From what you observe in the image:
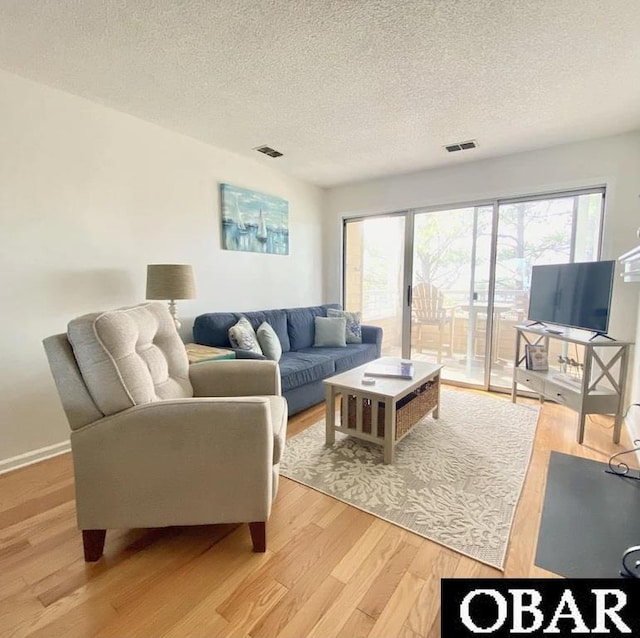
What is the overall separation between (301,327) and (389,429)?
1.81 m

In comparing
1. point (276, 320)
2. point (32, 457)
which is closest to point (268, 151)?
point (276, 320)

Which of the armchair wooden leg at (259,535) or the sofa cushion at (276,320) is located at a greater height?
the sofa cushion at (276,320)

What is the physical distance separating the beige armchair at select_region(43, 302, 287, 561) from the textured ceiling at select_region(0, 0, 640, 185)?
4.85ft

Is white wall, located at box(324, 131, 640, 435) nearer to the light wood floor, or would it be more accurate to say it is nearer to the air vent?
the air vent

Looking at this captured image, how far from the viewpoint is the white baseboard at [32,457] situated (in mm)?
2133

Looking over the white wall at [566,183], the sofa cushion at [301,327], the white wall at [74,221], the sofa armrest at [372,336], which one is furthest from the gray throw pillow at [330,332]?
the white wall at [566,183]

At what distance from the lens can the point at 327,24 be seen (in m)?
1.65

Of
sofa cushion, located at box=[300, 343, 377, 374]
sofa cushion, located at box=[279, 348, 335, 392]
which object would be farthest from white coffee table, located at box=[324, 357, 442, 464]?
sofa cushion, located at box=[300, 343, 377, 374]

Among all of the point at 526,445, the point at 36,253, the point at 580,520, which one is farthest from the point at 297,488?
the point at 36,253

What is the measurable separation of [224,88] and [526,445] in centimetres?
313

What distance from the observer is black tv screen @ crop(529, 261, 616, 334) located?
2.51 m

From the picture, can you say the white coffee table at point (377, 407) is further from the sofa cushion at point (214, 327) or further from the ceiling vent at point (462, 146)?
the ceiling vent at point (462, 146)

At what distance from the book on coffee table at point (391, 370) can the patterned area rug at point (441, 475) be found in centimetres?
47

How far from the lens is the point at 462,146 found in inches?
124
